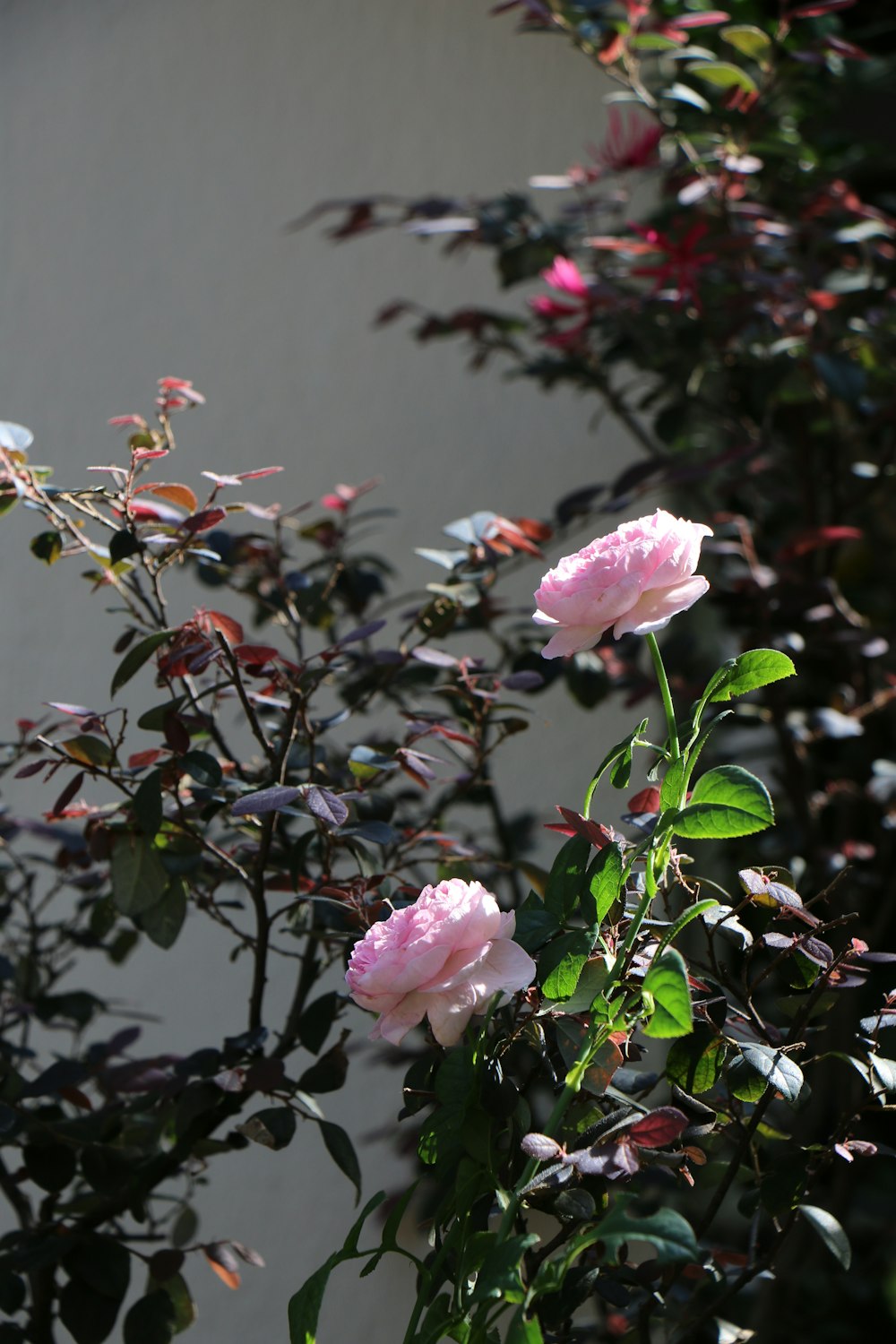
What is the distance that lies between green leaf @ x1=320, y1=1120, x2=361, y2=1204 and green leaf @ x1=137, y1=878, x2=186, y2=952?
0.64 feet

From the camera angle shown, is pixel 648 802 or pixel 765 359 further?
pixel 765 359

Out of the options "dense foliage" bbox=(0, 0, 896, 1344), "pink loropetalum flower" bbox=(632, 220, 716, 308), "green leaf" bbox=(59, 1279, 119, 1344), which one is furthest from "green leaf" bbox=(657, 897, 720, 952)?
"pink loropetalum flower" bbox=(632, 220, 716, 308)

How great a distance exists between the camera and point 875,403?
6.64 feet

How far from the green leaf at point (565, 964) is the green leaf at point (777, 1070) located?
13 cm

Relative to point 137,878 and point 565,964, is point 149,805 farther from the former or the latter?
point 565,964

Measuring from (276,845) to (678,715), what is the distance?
0.89 m

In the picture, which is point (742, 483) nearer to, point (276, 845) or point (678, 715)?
point (678, 715)

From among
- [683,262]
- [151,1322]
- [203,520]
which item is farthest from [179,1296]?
[683,262]

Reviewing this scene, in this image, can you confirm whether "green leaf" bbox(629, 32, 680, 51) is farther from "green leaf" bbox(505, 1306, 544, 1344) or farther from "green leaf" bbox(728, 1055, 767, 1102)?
"green leaf" bbox(505, 1306, 544, 1344)

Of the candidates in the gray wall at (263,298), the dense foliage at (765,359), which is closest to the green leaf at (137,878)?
the dense foliage at (765,359)

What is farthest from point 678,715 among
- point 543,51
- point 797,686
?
point 543,51

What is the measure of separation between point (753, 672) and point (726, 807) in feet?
0.28

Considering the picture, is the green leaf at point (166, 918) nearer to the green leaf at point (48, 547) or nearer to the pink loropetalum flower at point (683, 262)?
the green leaf at point (48, 547)

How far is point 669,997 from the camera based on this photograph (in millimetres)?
640
